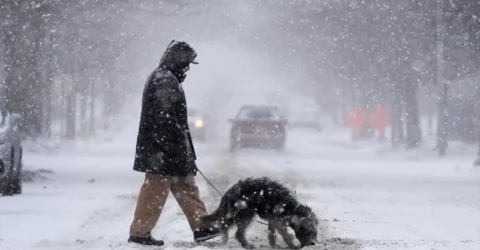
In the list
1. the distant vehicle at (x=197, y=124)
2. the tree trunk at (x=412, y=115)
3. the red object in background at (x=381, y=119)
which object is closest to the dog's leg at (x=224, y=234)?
the tree trunk at (x=412, y=115)

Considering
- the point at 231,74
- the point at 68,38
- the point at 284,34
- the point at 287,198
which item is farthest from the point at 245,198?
the point at 231,74

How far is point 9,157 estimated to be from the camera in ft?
44.6

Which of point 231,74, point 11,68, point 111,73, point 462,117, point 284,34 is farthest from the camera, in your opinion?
point 231,74

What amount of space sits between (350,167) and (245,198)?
15.8 m

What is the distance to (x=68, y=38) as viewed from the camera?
97.8ft

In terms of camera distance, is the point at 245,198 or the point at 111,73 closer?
the point at 245,198

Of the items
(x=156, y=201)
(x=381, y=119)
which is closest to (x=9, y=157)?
(x=156, y=201)

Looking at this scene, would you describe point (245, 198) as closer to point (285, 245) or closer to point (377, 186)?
point (285, 245)

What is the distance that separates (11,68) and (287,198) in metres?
15.7

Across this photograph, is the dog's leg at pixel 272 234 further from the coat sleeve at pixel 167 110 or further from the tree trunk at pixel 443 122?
the tree trunk at pixel 443 122

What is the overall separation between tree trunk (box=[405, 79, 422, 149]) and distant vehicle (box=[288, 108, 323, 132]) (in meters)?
15.0

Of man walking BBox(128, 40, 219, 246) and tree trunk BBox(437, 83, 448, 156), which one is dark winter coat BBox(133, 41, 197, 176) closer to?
man walking BBox(128, 40, 219, 246)

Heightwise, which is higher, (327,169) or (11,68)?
(11,68)

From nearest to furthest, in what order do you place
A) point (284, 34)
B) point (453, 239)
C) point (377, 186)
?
point (453, 239) → point (377, 186) → point (284, 34)
